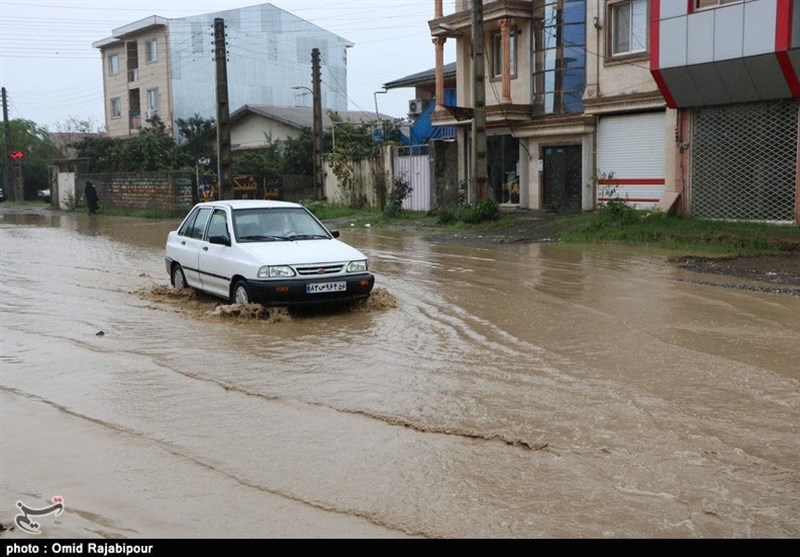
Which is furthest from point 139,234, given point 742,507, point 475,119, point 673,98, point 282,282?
point 742,507

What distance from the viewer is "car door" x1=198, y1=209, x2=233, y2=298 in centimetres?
1134

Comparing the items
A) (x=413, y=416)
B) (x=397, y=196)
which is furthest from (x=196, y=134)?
(x=413, y=416)

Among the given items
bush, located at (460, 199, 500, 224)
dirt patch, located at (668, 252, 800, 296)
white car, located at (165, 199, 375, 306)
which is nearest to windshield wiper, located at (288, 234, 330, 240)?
white car, located at (165, 199, 375, 306)

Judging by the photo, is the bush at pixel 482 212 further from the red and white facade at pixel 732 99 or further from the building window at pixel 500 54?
the red and white facade at pixel 732 99

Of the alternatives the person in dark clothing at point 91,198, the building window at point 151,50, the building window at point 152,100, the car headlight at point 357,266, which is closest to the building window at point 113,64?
the building window at point 151,50

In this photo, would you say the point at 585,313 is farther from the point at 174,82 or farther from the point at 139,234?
the point at 174,82

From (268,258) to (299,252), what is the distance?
0.45 m

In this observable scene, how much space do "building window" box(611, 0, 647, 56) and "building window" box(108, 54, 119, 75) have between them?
Answer: 43727mm

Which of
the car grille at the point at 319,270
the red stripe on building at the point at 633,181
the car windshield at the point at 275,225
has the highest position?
the red stripe on building at the point at 633,181

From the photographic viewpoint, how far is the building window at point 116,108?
59594 millimetres

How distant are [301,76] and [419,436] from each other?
54.9 metres

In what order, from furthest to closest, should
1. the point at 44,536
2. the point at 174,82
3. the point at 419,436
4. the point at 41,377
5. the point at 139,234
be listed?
the point at 174,82 < the point at 139,234 < the point at 41,377 < the point at 419,436 < the point at 44,536

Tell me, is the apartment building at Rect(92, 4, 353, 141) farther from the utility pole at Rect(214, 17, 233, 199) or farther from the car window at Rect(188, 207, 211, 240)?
the car window at Rect(188, 207, 211, 240)

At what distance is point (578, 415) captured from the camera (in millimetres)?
6582
